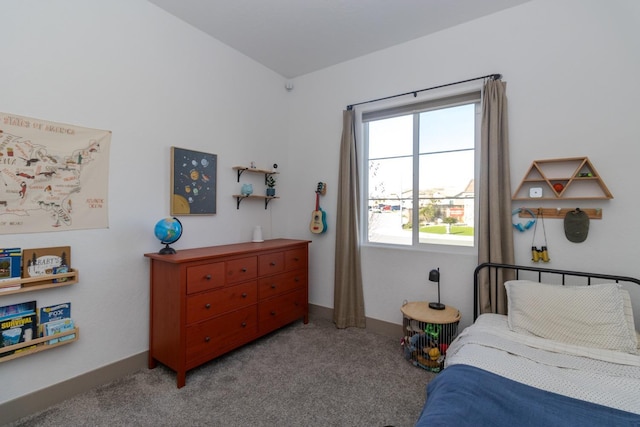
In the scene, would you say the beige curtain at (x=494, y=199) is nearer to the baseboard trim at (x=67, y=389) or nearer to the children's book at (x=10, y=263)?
the baseboard trim at (x=67, y=389)

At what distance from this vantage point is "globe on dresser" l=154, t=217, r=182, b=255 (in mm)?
2193

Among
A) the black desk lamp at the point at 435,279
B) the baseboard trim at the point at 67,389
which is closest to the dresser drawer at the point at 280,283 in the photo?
the baseboard trim at the point at 67,389

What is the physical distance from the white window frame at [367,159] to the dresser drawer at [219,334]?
138 centimetres

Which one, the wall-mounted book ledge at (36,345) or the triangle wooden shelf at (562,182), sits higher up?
the triangle wooden shelf at (562,182)

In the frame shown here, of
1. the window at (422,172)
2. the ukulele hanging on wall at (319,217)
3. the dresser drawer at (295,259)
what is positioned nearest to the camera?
the window at (422,172)

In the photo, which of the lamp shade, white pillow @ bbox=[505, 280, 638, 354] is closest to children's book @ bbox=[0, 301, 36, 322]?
the lamp shade

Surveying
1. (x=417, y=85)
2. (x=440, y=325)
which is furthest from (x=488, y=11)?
(x=440, y=325)

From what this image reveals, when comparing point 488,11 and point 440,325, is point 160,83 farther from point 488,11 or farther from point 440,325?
point 440,325

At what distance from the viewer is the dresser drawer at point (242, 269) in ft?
7.71

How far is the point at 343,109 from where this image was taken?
3207 mm

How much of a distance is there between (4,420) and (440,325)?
2.81 meters

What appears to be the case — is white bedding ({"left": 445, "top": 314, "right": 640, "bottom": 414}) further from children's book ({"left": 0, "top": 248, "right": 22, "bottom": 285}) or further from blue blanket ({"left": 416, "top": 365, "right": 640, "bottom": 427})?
children's book ({"left": 0, "top": 248, "right": 22, "bottom": 285})

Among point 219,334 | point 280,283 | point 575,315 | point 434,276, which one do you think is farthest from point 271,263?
point 575,315

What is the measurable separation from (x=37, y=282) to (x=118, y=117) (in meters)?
1.20
